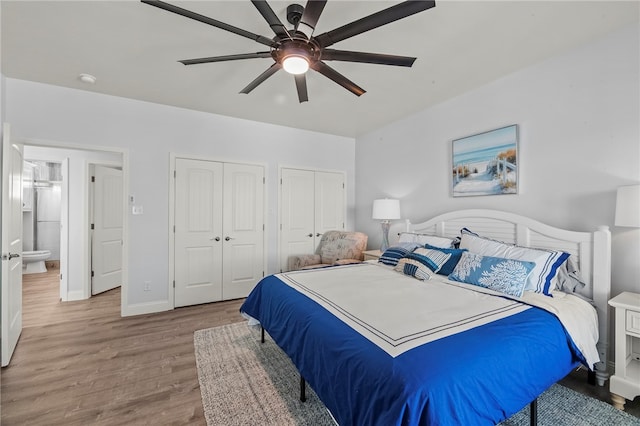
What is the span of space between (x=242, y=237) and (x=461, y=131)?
10.7 feet

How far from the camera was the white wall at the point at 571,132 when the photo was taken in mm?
2057

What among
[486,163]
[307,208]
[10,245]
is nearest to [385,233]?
[307,208]

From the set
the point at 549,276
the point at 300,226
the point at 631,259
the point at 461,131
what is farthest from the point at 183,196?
the point at 631,259

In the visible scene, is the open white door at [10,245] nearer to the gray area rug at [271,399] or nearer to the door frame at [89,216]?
the door frame at [89,216]

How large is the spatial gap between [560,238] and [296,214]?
3.30 metres

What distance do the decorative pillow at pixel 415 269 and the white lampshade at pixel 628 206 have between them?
132cm

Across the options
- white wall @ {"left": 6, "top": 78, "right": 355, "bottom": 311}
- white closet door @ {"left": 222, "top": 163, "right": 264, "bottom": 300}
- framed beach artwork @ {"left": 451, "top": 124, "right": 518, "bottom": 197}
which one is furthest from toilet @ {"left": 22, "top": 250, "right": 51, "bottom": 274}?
framed beach artwork @ {"left": 451, "top": 124, "right": 518, "bottom": 197}

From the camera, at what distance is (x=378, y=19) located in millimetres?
1461

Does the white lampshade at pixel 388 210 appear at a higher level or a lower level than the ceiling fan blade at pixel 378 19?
lower

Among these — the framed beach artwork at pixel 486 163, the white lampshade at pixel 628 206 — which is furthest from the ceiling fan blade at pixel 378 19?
the framed beach artwork at pixel 486 163

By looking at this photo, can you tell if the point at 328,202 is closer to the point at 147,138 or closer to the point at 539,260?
the point at 147,138

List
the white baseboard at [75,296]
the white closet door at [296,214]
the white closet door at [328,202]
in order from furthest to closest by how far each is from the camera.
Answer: the white closet door at [328,202]
the white closet door at [296,214]
the white baseboard at [75,296]

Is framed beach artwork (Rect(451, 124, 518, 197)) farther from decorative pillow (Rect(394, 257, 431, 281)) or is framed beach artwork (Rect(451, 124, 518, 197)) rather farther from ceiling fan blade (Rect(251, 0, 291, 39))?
ceiling fan blade (Rect(251, 0, 291, 39))

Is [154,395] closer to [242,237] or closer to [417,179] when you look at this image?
[242,237]
